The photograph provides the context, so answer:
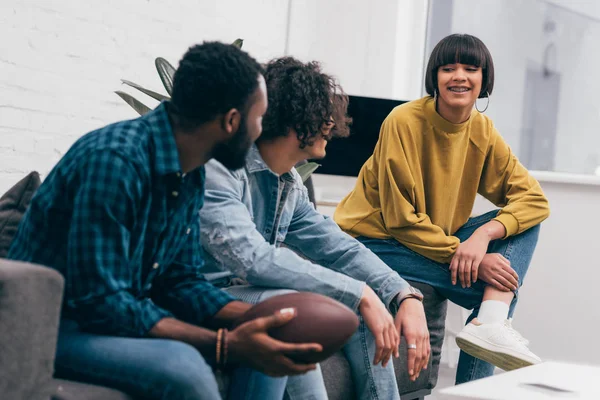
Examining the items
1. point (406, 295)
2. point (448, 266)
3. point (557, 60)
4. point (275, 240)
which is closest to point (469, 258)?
point (448, 266)

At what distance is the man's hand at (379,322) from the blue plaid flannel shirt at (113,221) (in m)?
0.51

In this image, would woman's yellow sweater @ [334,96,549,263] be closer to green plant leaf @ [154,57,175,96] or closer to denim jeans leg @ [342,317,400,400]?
denim jeans leg @ [342,317,400,400]

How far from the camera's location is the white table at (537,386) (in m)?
1.45

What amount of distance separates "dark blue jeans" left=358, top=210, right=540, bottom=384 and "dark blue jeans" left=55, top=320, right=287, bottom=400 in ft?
4.78

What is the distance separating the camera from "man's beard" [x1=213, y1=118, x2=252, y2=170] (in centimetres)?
147

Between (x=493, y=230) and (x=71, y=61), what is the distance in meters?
1.69

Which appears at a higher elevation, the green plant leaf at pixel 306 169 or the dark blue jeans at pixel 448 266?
the green plant leaf at pixel 306 169

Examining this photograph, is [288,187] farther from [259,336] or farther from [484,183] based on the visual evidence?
[484,183]

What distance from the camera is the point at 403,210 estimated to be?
8.46 ft

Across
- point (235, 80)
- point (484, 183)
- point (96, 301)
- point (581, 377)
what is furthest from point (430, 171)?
point (96, 301)

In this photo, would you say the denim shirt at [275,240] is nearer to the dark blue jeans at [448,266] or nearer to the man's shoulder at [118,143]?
the man's shoulder at [118,143]

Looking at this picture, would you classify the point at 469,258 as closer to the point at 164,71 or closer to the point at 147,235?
the point at 164,71

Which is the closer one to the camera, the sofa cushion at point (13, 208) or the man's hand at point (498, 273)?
the sofa cushion at point (13, 208)

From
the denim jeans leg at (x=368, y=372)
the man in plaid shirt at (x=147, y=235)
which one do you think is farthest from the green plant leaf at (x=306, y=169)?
the man in plaid shirt at (x=147, y=235)
